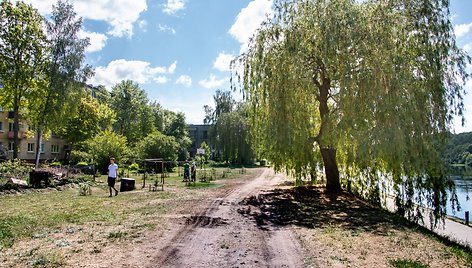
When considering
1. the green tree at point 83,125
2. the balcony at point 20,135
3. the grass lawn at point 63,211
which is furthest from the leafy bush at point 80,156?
the grass lawn at point 63,211

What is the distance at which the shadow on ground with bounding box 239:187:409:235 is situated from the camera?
11.4 meters

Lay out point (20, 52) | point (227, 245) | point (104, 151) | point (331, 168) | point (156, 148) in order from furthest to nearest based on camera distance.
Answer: point (156, 148)
point (104, 151)
point (20, 52)
point (331, 168)
point (227, 245)

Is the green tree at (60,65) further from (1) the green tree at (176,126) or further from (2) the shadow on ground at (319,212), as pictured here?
(1) the green tree at (176,126)

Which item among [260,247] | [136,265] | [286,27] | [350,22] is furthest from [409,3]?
[136,265]

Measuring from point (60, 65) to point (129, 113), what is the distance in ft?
98.6

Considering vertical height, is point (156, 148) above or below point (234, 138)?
below

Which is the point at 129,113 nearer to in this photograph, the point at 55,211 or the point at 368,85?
the point at 55,211

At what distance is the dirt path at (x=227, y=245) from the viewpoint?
23.3 feet

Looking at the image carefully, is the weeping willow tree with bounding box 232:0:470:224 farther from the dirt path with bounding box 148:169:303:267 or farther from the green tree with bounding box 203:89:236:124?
the green tree with bounding box 203:89:236:124

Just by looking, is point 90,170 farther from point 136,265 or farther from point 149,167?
point 136,265

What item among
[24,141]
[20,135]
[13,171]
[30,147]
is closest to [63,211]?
[13,171]

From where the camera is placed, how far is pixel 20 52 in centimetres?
3073

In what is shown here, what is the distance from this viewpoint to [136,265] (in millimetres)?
6793

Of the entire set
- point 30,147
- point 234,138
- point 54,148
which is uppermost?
point 234,138
